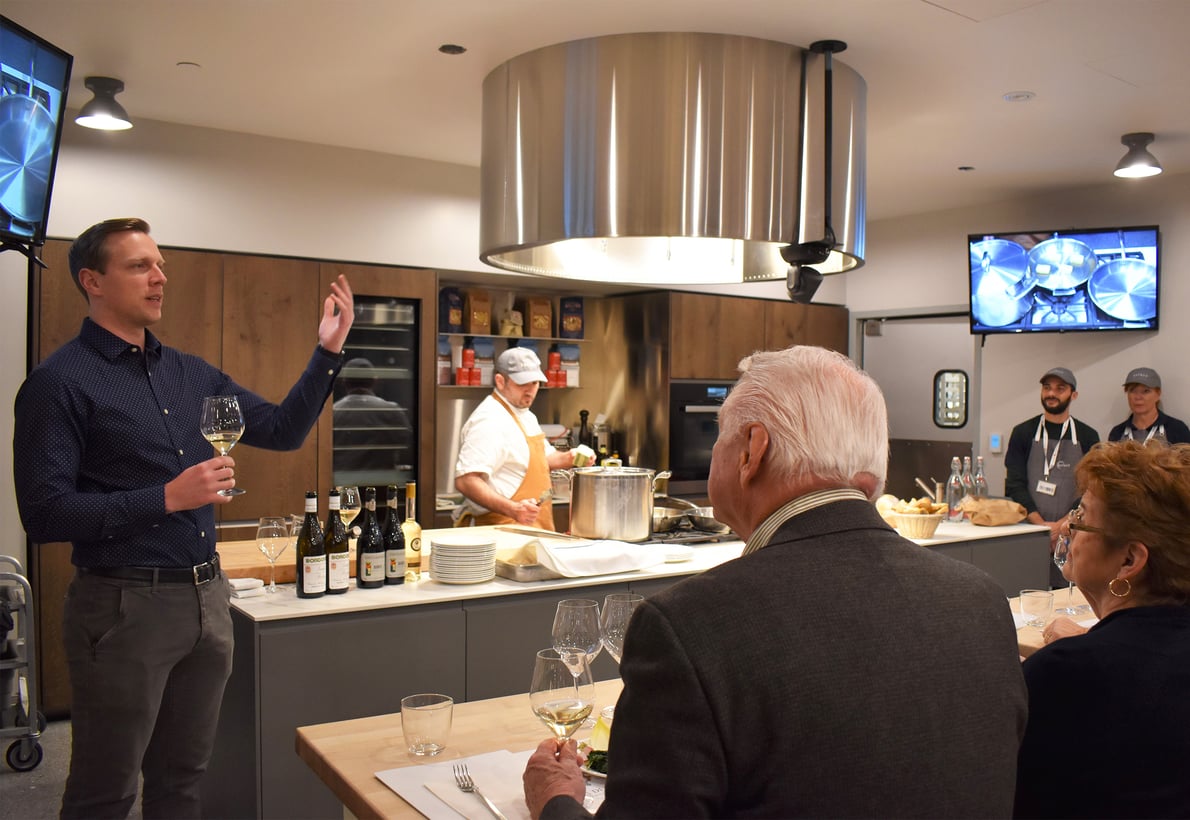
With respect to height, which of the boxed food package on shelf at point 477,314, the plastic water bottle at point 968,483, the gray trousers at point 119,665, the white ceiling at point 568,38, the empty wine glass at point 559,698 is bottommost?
the gray trousers at point 119,665

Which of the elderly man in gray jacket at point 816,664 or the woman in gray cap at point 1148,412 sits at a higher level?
the woman in gray cap at point 1148,412

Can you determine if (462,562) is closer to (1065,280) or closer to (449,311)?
(449,311)

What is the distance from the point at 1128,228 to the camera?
18.5ft

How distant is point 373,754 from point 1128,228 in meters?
5.48

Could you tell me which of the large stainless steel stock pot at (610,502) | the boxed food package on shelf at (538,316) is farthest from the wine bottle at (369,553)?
the boxed food package on shelf at (538,316)

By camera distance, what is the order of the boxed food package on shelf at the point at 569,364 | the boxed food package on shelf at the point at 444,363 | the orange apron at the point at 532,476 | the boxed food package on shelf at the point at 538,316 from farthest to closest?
1. the boxed food package on shelf at the point at 569,364
2. the boxed food package on shelf at the point at 538,316
3. the boxed food package on shelf at the point at 444,363
4. the orange apron at the point at 532,476

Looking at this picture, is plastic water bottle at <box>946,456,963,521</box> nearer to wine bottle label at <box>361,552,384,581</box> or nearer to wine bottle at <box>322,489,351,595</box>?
wine bottle label at <box>361,552,384,581</box>

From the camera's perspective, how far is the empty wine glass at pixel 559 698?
60.4 inches

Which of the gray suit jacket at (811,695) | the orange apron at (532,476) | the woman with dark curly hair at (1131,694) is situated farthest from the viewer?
the orange apron at (532,476)

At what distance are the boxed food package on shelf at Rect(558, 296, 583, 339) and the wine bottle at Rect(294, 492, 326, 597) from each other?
3.73m

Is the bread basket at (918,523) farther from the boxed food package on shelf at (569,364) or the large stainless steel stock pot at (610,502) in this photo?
the boxed food package on shelf at (569,364)

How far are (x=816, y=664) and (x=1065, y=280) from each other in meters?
5.52

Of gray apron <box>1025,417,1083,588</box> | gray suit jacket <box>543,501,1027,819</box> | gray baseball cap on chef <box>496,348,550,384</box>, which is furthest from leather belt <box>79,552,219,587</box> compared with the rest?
gray apron <box>1025,417,1083,588</box>

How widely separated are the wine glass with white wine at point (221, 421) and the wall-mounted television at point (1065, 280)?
4953mm
